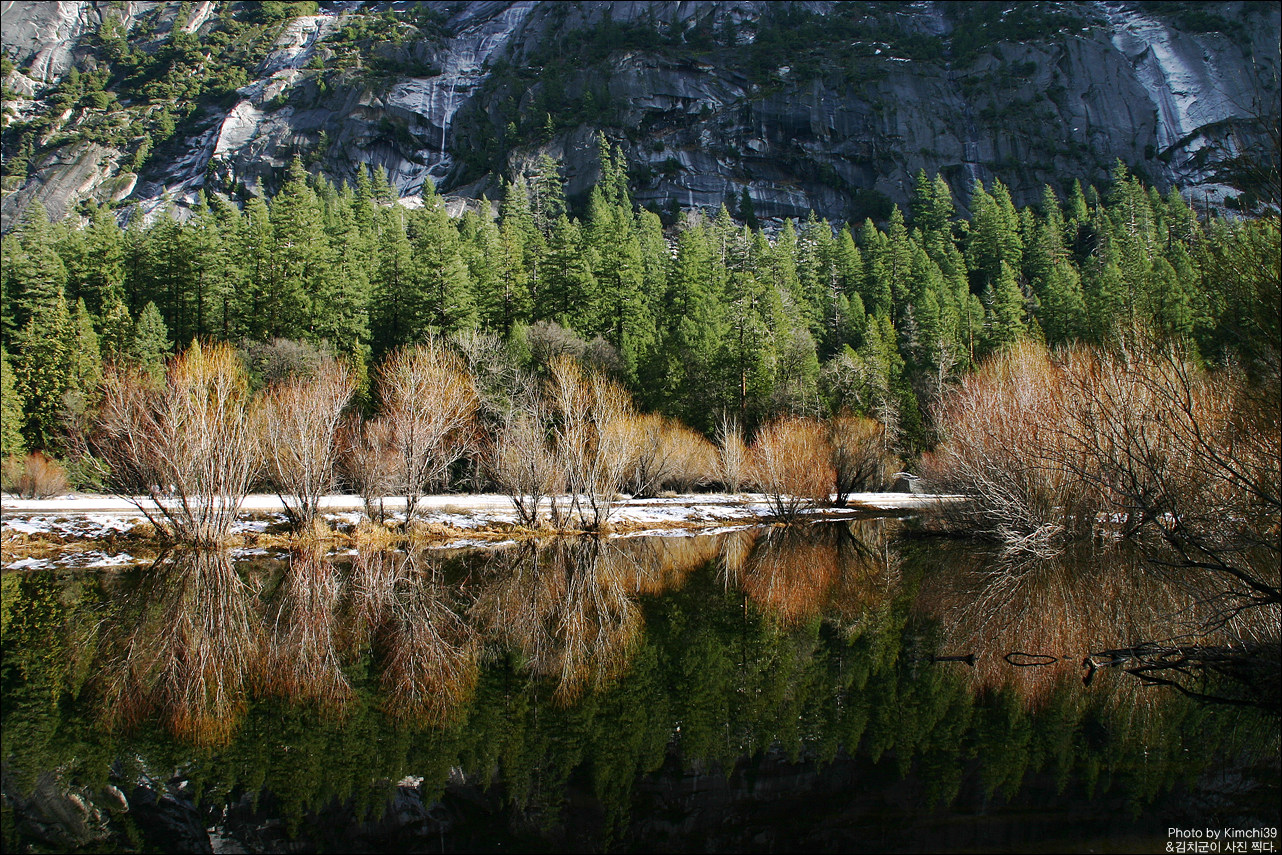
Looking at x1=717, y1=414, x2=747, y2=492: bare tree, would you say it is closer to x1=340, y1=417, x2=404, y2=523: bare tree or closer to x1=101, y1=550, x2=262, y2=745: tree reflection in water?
x1=340, y1=417, x2=404, y2=523: bare tree

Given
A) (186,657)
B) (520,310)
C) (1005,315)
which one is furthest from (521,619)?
(1005,315)

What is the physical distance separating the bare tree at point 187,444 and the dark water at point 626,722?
487 centimetres

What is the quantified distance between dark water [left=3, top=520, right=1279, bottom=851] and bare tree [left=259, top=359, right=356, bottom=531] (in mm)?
7045

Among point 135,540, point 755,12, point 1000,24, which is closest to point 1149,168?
point 1000,24

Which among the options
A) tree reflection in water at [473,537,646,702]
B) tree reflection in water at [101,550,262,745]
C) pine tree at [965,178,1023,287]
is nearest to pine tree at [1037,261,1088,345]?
pine tree at [965,178,1023,287]

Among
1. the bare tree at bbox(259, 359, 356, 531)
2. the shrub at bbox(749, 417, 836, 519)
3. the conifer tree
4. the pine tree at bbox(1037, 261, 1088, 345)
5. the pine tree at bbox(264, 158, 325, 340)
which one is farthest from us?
the pine tree at bbox(1037, 261, 1088, 345)

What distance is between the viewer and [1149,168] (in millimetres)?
108000

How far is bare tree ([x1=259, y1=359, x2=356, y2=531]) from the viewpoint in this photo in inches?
871

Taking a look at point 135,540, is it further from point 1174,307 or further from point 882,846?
point 1174,307

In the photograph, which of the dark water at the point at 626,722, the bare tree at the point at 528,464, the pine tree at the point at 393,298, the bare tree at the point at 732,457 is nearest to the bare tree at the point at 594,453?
the bare tree at the point at 528,464

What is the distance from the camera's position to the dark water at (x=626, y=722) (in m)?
6.32

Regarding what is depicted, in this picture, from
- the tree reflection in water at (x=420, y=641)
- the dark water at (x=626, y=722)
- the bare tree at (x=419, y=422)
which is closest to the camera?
the dark water at (x=626, y=722)

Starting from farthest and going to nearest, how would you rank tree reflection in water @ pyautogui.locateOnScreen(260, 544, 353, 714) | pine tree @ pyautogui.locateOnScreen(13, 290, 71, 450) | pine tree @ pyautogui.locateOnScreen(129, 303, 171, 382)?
pine tree @ pyautogui.locateOnScreen(129, 303, 171, 382) → pine tree @ pyautogui.locateOnScreen(13, 290, 71, 450) → tree reflection in water @ pyautogui.locateOnScreen(260, 544, 353, 714)

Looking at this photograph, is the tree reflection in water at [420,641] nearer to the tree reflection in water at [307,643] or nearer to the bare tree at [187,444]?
the tree reflection in water at [307,643]
